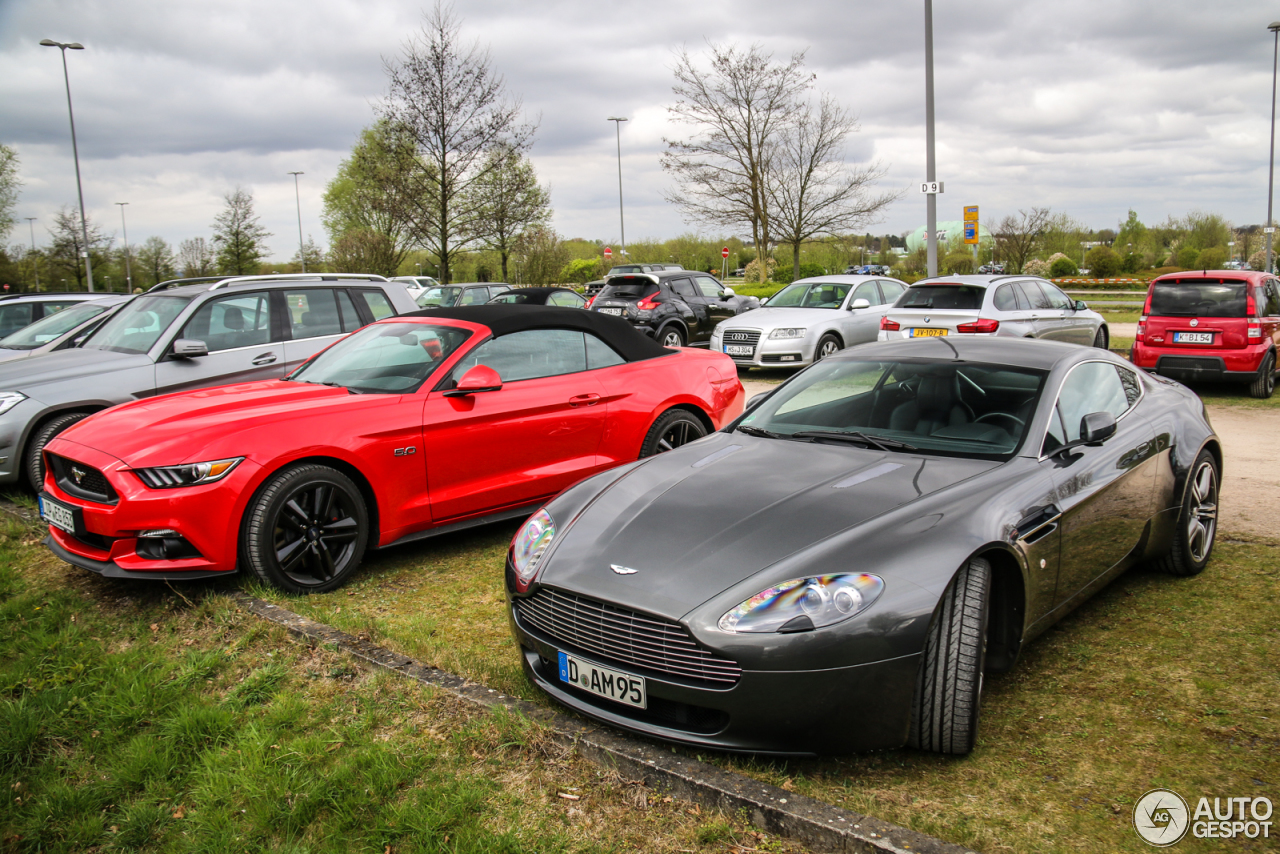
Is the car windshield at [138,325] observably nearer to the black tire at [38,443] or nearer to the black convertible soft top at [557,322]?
the black tire at [38,443]

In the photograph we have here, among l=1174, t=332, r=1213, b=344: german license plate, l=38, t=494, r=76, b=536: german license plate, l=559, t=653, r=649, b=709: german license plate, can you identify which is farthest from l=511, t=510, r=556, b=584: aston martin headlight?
l=1174, t=332, r=1213, b=344: german license plate

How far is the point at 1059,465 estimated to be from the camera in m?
3.55

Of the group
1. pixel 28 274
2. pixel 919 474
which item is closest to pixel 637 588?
pixel 919 474

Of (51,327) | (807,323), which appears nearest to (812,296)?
(807,323)

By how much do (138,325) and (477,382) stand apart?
4507mm

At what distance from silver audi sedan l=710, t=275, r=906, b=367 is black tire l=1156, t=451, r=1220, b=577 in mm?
8169

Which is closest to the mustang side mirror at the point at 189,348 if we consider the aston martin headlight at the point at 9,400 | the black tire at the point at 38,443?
the black tire at the point at 38,443

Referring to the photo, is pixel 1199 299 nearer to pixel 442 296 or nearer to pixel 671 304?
pixel 671 304

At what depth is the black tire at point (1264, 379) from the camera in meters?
11.2

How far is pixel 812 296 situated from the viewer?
1495cm

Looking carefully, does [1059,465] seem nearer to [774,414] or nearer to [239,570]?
[774,414]

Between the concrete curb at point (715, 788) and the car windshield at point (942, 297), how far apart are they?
33.5ft

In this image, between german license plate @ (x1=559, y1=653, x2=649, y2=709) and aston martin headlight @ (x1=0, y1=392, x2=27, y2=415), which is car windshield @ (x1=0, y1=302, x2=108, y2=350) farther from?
german license plate @ (x1=559, y1=653, x2=649, y2=709)

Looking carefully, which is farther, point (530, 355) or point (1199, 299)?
point (1199, 299)
